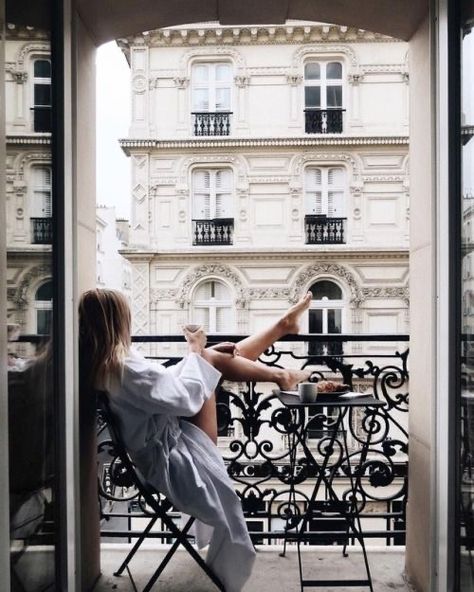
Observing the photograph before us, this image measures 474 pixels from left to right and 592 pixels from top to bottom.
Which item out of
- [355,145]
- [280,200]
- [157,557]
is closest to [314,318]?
[280,200]

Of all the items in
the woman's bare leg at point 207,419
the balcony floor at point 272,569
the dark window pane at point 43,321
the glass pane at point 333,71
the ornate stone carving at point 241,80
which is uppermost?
the glass pane at point 333,71

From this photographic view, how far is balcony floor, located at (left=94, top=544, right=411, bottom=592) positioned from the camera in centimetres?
206

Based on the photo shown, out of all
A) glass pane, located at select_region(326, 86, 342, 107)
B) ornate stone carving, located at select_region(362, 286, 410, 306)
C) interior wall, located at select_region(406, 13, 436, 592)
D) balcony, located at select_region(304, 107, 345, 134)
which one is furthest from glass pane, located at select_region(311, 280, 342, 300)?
interior wall, located at select_region(406, 13, 436, 592)

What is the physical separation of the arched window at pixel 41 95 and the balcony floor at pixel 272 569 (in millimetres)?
1680

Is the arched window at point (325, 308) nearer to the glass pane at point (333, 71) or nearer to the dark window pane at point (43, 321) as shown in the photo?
the glass pane at point (333, 71)

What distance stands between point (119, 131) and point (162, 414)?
13857mm

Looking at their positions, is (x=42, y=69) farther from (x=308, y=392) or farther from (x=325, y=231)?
(x=325, y=231)

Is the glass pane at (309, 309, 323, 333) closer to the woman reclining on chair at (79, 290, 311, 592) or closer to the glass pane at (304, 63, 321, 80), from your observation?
the glass pane at (304, 63, 321, 80)

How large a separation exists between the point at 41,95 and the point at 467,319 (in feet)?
4.51

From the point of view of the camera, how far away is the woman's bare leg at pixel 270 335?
2531 mm

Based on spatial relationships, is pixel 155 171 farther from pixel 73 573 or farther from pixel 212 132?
pixel 73 573

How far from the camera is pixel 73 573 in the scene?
1.74 m

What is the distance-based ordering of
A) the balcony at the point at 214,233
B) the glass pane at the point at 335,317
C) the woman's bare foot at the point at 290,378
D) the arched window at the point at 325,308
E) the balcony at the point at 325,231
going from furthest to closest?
the glass pane at the point at 335,317
the arched window at the point at 325,308
the balcony at the point at 214,233
the balcony at the point at 325,231
the woman's bare foot at the point at 290,378

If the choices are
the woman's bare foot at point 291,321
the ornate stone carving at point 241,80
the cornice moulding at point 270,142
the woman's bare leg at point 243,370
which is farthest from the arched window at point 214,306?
the woman's bare leg at point 243,370
